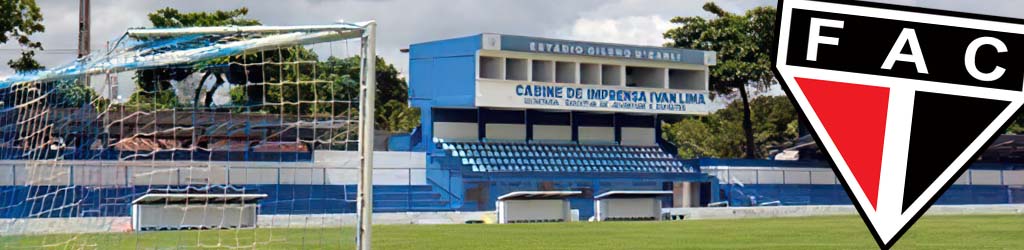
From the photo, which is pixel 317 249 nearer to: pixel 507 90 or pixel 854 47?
pixel 854 47

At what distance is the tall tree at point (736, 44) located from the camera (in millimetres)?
70000

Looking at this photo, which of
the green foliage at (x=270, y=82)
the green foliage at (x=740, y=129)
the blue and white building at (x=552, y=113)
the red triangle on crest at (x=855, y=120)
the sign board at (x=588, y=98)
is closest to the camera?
the red triangle on crest at (x=855, y=120)

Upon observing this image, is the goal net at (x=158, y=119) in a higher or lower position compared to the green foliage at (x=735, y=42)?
lower

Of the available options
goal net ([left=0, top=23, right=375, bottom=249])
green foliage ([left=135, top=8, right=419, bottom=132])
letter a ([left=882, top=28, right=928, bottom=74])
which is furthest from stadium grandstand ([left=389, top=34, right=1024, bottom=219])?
letter a ([left=882, top=28, right=928, bottom=74])

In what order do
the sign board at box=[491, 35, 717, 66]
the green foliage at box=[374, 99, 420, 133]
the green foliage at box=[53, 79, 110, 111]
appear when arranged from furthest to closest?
the green foliage at box=[374, 99, 420, 133] → the sign board at box=[491, 35, 717, 66] → the green foliage at box=[53, 79, 110, 111]

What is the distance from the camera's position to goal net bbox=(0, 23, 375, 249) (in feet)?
46.1

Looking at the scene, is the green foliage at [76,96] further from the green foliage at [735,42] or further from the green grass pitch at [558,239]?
the green foliage at [735,42]

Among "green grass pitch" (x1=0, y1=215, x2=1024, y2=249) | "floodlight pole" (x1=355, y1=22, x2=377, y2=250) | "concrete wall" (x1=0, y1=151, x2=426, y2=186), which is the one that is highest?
"floodlight pole" (x1=355, y1=22, x2=377, y2=250)

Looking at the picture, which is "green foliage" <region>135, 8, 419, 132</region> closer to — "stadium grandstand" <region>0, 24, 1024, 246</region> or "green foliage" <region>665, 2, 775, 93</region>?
"stadium grandstand" <region>0, 24, 1024, 246</region>

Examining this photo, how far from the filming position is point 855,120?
4512 mm

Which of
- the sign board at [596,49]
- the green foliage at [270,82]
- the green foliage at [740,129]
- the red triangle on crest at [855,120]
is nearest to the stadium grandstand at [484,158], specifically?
the sign board at [596,49]

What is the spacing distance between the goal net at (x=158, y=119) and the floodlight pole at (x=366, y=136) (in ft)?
0.22

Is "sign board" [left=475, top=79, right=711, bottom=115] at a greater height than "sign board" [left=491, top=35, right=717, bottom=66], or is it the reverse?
"sign board" [left=491, top=35, right=717, bottom=66]

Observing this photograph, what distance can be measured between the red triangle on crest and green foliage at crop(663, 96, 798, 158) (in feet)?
276
